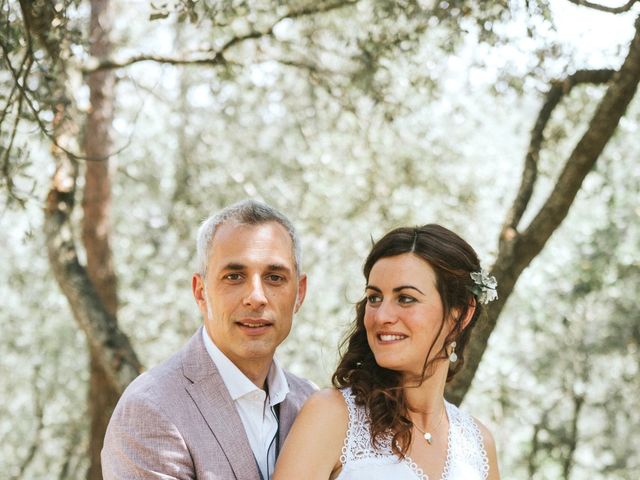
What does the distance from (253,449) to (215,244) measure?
2.70 ft

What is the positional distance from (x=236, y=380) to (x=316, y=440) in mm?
415

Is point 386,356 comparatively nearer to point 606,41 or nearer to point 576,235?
point 606,41

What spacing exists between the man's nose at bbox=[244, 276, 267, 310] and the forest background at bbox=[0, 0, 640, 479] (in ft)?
5.22

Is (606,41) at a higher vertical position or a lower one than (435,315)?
higher

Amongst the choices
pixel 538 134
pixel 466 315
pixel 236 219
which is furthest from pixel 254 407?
pixel 538 134

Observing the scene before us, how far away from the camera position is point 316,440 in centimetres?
307

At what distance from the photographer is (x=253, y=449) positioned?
3215 millimetres

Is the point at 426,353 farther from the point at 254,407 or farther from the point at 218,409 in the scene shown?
the point at 218,409

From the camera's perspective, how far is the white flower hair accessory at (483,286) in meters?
3.51

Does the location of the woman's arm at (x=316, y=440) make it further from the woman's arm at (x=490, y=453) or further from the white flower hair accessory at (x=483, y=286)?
the woman's arm at (x=490, y=453)

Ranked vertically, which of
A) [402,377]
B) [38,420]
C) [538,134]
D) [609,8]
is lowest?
[38,420]

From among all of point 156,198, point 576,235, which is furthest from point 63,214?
point 576,235

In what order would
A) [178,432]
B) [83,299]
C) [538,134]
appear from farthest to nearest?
1. [83,299]
2. [538,134]
3. [178,432]

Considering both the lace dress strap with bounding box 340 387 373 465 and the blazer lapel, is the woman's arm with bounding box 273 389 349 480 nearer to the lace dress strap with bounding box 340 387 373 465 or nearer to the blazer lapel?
the lace dress strap with bounding box 340 387 373 465
